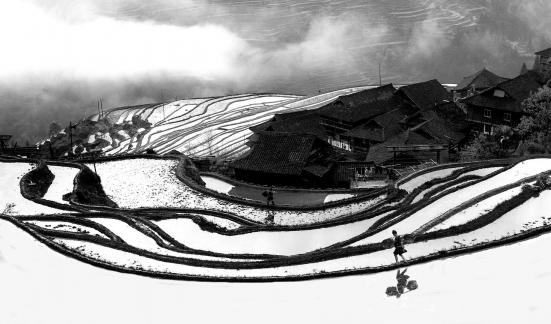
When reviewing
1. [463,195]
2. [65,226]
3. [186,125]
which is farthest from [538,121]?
[186,125]

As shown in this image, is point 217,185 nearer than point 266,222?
No

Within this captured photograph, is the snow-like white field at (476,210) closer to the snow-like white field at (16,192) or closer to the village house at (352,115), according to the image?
the snow-like white field at (16,192)

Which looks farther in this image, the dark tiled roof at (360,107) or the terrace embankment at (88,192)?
the dark tiled roof at (360,107)

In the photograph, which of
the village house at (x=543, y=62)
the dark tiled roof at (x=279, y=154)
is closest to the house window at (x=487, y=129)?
the village house at (x=543, y=62)

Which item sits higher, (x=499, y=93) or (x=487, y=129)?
(x=499, y=93)

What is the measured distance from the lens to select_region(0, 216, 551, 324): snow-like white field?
34.1ft

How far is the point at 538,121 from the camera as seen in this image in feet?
106

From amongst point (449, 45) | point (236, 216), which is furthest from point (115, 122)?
point (449, 45)

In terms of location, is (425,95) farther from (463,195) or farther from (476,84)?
(463,195)

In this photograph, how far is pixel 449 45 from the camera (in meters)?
104

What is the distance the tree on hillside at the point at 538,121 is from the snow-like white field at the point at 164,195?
12787mm

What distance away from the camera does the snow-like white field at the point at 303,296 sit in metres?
10.4

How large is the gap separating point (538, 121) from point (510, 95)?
755cm

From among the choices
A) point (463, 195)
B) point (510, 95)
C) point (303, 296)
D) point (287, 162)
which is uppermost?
point (510, 95)
